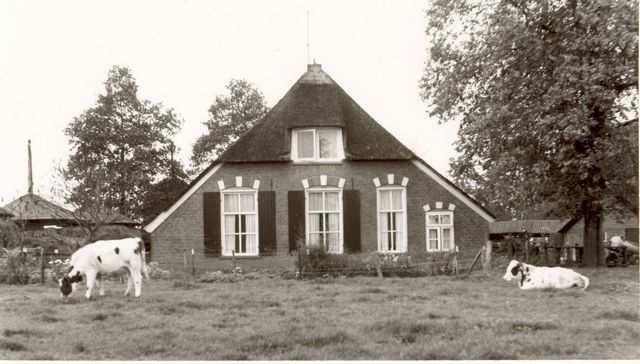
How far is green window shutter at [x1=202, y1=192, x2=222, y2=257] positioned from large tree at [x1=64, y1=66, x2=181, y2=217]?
4.09 m

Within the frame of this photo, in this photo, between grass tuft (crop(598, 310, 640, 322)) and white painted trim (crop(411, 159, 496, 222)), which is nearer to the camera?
grass tuft (crop(598, 310, 640, 322))

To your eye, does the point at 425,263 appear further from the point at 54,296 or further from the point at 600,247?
the point at 54,296

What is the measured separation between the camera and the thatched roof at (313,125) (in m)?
24.3

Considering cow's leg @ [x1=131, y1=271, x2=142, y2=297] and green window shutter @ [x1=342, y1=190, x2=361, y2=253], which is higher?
green window shutter @ [x1=342, y1=190, x2=361, y2=253]

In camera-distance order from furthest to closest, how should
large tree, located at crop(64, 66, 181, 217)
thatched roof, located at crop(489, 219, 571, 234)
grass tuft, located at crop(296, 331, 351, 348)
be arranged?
thatched roof, located at crop(489, 219, 571, 234), large tree, located at crop(64, 66, 181, 217), grass tuft, located at crop(296, 331, 351, 348)

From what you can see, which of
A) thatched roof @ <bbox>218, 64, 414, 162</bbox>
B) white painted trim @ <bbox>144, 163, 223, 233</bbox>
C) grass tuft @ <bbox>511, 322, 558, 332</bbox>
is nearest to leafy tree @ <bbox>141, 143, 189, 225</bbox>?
white painted trim @ <bbox>144, 163, 223, 233</bbox>

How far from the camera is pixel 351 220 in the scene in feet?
79.5

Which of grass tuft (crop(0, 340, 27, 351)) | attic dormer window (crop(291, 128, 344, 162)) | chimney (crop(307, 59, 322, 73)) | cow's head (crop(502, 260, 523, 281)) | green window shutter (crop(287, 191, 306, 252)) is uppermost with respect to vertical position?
chimney (crop(307, 59, 322, 73))

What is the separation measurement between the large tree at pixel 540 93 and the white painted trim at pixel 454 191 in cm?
53

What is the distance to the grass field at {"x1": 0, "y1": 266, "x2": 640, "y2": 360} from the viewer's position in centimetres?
870

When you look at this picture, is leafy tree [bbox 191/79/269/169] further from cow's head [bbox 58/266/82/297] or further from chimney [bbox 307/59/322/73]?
cow's head [bbox 58/266/82/297]

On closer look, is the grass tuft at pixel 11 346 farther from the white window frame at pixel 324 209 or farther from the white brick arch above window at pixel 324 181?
the white brick arch above window at pixel 324 181

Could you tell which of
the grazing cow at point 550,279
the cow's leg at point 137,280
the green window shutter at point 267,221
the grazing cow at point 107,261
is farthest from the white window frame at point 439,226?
the cow's leg at point 137,280

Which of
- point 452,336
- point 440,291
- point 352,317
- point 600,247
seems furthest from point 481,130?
point 452,336
